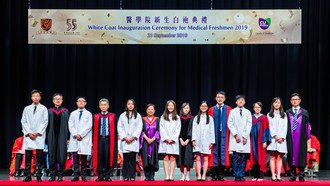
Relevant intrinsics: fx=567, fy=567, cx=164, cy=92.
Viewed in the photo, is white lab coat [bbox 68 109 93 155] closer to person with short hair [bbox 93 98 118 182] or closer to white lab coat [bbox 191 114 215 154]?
person with short hair [bbox 93 98 118 182]

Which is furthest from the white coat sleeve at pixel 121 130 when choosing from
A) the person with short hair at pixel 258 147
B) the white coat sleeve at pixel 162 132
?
the person with short hair at pixel 258 147

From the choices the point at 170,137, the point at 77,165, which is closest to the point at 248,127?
the point at 170,137

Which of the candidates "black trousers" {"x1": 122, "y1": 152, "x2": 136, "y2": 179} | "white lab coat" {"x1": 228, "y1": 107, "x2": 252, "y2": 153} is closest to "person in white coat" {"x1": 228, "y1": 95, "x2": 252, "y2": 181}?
"white lab coat" {"x1": 228, "y1": 107, "x2": 252, "y2": 153}

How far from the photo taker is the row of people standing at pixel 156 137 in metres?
8.18

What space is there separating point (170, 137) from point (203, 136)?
19.2 inches

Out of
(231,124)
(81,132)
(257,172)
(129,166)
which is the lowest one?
(257,172)

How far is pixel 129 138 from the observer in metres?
8.18

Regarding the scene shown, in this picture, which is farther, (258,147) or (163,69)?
(163,69)

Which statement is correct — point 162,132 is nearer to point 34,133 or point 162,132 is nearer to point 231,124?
point 231,124

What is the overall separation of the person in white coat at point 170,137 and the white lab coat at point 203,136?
0.25 meters

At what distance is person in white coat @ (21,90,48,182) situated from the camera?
7.99m

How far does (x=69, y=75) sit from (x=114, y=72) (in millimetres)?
912

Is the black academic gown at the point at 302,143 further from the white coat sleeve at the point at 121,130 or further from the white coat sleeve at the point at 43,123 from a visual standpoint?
the white coat sleeve at the point at 43,123

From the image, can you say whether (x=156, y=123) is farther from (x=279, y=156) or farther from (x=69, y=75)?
(x=69, y=75)
